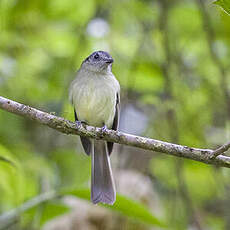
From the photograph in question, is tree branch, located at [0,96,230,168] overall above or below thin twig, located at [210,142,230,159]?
below

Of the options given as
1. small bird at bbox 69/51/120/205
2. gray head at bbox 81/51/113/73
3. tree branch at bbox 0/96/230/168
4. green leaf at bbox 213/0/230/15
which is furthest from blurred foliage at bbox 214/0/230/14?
gray head at bbox 81/51/113/73

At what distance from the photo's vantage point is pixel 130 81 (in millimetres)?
4398

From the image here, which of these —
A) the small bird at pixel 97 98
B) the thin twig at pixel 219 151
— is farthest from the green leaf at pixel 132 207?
the small bird at pixel 97 98

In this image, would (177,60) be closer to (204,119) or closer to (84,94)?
(204,119)

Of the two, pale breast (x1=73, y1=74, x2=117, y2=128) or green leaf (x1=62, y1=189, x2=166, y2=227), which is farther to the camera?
pale breast (x1=73, y1=74, x2=117, y2=128)

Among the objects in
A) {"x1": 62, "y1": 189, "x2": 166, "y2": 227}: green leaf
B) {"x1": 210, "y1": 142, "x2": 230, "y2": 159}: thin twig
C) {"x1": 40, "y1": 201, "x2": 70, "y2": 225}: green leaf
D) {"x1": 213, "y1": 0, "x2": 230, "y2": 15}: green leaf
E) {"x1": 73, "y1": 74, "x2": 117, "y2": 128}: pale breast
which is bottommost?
{"x1": 40, "y1": 201, "x2": 70, "y2": 225}: green leaf

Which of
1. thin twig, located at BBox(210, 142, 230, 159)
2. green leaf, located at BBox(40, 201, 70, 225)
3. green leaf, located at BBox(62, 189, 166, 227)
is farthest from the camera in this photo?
green leaf, located at BBox(40, 201, 70, 225)

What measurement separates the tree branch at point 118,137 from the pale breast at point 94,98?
1112 mm

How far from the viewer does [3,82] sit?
4371 mm

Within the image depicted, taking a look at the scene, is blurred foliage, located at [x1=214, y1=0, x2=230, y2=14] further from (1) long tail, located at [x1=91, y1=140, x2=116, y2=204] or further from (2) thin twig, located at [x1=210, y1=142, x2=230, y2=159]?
(1) long tail, located at [x1=91, y1=140, x2=116, y2=204]

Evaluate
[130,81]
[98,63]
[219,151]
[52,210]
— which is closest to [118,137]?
[219,151]

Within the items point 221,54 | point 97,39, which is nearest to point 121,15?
point 97,39

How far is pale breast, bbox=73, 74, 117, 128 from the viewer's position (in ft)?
12.5

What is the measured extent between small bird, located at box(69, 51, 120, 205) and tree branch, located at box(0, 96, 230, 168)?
109cm
